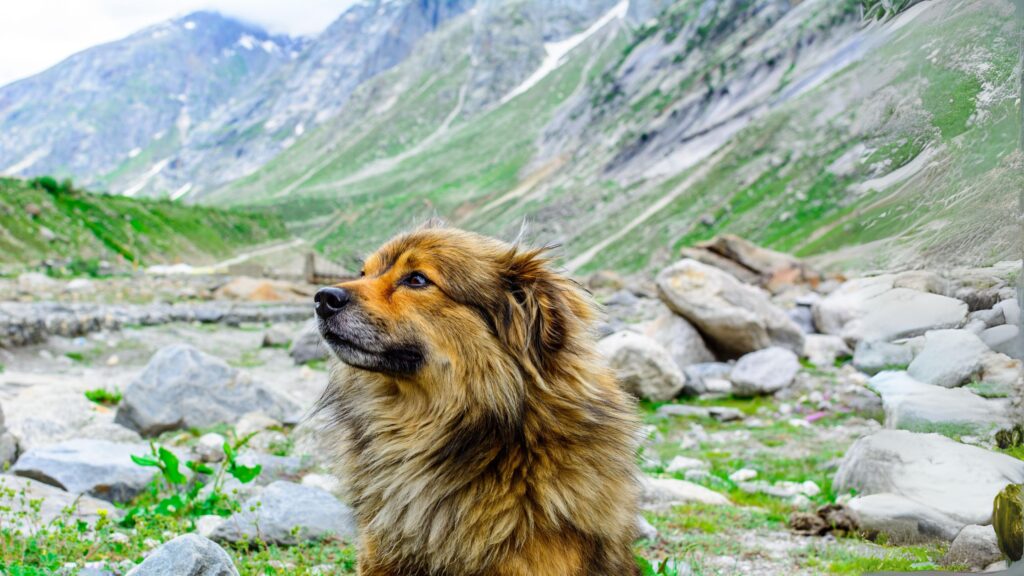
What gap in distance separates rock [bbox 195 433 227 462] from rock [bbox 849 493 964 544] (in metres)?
6.55

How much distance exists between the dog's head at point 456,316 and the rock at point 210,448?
5.17 metres

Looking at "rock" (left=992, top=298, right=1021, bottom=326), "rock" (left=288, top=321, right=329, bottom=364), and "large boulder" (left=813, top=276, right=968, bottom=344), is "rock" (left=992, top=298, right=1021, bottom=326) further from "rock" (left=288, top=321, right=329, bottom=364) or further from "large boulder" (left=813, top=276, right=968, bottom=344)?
"rock" (left=288, top=321, right=329, bottom=364)

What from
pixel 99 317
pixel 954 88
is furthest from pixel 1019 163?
pixel 99 317

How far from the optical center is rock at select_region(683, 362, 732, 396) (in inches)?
569

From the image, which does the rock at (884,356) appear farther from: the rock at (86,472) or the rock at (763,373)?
the rock at (763,373)

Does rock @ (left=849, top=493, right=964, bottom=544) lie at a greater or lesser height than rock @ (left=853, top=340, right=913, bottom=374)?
lesser

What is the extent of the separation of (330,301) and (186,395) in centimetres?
784

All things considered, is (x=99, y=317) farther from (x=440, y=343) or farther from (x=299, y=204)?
(x=299, y=204)

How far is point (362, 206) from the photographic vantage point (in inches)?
6708

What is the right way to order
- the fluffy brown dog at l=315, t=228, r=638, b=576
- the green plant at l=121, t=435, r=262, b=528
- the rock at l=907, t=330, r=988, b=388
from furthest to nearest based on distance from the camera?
1. the green plant at l=121, t=435, r=262, b=528
2. the fluffy brown dog at l=315, t=228, r=638, b=576
3. the rock at l=907, t=330, r=988, b=388

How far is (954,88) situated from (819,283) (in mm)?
33738

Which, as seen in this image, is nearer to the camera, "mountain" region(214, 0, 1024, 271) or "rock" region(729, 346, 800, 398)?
"mountain" region(214, 0, 1024, 271)

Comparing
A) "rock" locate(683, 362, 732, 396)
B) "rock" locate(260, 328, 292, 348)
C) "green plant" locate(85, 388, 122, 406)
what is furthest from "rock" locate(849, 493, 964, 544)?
"rock" locate(260, 328, 292, 348)

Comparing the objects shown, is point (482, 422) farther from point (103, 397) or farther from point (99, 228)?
point (99, 228)
